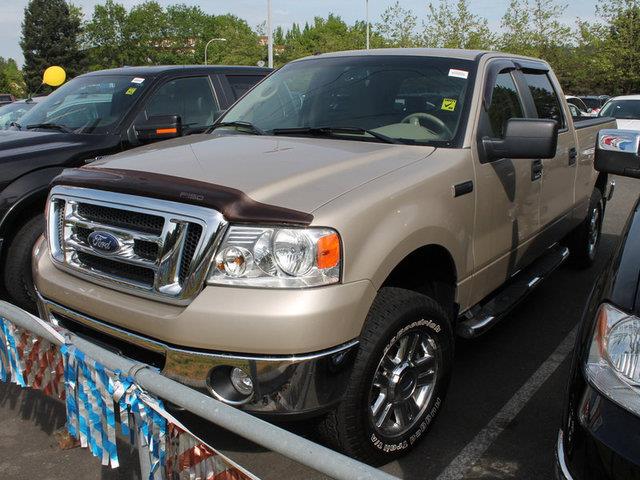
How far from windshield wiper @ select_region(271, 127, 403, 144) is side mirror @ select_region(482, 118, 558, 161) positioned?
562mm

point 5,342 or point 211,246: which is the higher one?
point 211,246

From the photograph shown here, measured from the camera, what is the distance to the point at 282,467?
116 inches

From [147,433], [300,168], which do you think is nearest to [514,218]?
[300,168]

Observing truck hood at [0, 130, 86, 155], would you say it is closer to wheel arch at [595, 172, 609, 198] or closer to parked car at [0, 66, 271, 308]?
parked car at [0, 66, 271, 308]

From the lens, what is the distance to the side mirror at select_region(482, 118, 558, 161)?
3.34 meters

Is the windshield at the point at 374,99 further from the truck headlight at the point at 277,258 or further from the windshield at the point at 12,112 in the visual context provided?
the windshield at the point at 12,112

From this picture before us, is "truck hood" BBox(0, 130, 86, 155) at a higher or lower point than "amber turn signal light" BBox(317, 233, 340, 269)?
higher

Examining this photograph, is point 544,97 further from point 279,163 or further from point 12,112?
point 12,112

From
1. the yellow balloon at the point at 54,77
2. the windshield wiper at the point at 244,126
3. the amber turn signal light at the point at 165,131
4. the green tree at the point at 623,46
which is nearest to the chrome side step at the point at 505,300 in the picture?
the windshield wiper at the point at 244,126

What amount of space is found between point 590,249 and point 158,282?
487 cm

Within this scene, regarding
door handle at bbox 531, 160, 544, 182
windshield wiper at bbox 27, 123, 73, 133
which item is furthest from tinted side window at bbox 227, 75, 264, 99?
door handle at bbox 531, 160, 544, 182

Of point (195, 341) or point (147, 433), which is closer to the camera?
point (147, 433)

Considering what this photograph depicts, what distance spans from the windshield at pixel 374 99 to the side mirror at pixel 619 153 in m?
0.77

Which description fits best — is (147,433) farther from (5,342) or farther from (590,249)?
(590,249)
